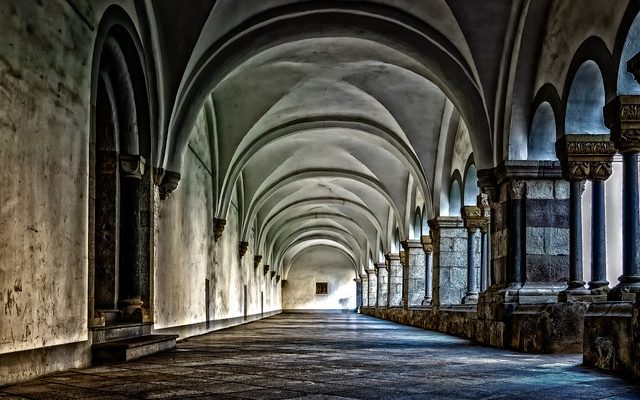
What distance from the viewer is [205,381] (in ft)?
15.3

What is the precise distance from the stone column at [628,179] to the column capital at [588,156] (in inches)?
48.2

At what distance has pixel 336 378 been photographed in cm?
482

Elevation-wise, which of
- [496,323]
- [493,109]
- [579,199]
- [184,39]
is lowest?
[496,323]

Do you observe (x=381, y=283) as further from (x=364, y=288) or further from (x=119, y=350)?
(x=119, y=350)

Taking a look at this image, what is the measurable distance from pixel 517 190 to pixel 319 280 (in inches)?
1356

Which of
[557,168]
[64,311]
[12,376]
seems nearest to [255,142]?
[557,168]

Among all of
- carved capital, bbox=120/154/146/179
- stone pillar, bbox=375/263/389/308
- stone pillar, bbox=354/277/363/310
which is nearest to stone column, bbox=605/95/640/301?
carved capital, bbox=120/154/146/179

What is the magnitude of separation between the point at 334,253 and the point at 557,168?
112 feet

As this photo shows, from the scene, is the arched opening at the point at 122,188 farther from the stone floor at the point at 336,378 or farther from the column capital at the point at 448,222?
the column capital at the point at 448,222

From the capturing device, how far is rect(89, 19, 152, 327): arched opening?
7680 mm

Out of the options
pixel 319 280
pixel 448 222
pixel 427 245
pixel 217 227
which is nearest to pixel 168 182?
pixel 217 227

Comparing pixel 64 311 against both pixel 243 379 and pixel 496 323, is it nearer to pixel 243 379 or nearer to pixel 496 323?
pixel 243 379

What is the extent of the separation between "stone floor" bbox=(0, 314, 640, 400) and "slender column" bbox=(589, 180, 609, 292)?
2.50ft

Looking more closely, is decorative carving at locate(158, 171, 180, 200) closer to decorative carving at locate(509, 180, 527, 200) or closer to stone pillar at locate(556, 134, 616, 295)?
decorative carving at locate(509, 180, 527, 200)
